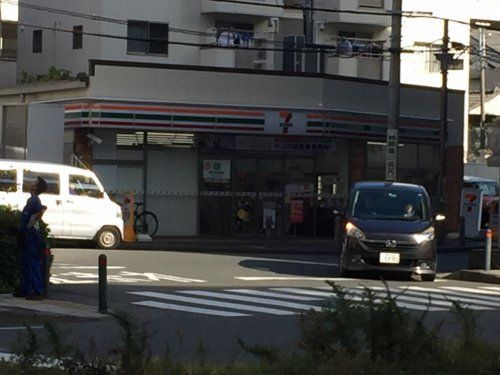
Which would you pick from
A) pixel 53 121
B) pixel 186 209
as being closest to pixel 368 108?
pixel 186 209

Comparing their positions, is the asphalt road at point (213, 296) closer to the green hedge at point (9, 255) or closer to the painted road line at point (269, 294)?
the painted road line at point (269, 294)

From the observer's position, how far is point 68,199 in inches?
1256

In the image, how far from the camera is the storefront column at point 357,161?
41.2 metres

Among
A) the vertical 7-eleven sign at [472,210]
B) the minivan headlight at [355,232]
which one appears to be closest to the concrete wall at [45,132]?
the minivan headlight at [355,232]

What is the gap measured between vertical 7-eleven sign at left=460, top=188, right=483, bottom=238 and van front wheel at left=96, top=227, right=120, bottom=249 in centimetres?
1331

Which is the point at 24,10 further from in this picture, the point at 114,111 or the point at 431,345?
the point at 431,345

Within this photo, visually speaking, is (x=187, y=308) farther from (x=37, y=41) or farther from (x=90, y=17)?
(x=37, y=41)

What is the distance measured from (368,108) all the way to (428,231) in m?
16.7

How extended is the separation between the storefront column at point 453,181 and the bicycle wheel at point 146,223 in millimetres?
12121

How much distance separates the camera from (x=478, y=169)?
62.4 m

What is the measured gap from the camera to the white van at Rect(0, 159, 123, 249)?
31.2 metres

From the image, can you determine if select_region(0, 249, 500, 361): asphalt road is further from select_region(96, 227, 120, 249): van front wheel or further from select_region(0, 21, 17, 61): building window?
select_region(0, 21, 17, 61): building window

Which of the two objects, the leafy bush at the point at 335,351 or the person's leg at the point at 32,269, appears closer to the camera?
the leafy bush at the point at 335,351

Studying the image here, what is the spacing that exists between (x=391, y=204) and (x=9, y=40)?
25.1 metres
